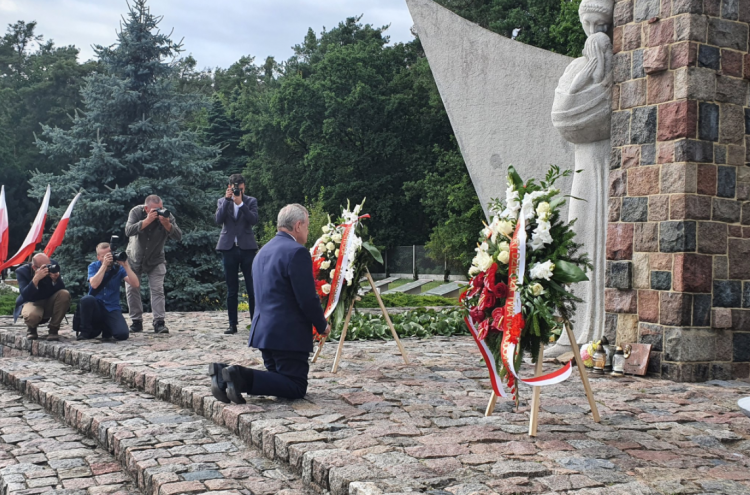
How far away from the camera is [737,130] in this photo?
21.0 ft

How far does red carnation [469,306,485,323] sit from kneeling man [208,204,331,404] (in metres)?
1.19

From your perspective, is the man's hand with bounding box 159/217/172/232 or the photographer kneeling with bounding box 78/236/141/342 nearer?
the photographer kneeling with bounding box 78/236/141/342

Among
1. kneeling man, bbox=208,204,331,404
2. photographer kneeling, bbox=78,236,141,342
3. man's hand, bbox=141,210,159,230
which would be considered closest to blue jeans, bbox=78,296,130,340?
photographer kneeling, bbox=78,236,141,342

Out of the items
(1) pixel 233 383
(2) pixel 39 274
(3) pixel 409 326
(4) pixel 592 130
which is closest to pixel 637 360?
(4) pixel 592 130

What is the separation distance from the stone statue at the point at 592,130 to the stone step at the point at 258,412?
2894mm

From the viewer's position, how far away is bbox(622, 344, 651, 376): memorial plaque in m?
6.34

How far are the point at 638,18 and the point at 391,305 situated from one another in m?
9.15

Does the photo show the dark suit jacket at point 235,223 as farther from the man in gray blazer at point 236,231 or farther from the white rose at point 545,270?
the white rose at point 545,270

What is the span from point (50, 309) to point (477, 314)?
678cm

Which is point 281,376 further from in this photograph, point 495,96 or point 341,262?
point 495,96

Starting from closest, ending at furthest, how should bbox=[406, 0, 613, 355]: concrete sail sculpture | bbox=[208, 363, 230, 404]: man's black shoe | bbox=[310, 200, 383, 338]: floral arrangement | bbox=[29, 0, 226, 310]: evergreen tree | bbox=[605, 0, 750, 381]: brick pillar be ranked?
bbox=[208, 363, 230, 404]: man's black shoe → bbox=[605, 0, 750, 381]: brick pillar → bbox=[310, 200, 383, 338]: floral arrangement → bbox=[406, 0, 613, 355]: concrete sail sculpture → bbox=[29, 0, 226, 310]: evergreen tree

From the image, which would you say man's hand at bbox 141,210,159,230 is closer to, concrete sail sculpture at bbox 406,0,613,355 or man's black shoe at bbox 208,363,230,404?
concrete sail sculpture at bbox 406,0,613,355

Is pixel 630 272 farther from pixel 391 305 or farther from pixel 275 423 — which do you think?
pixel 391 305

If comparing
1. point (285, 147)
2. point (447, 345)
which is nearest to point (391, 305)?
point (447, 345)
